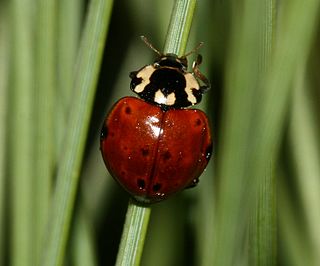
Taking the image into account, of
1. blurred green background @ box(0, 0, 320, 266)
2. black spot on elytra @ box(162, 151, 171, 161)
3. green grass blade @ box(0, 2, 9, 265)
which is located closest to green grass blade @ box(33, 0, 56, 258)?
blurred green background @ box(0, 0, 320, 266)

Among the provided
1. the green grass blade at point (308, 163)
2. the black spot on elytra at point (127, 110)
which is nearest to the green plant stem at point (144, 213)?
the black spot on elytra at point (127, 110)

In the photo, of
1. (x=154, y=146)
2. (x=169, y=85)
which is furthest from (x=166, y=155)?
(x=169, y=85)

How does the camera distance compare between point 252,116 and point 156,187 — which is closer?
point 252,116

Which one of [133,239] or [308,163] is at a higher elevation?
[308,163]

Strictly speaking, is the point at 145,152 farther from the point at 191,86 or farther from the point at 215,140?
the point at 215,140

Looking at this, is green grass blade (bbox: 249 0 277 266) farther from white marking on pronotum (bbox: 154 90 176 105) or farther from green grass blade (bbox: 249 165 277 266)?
white marking on pronotum (bbox: 154 90 176 105)

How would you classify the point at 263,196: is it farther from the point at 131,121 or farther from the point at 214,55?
the point at 214,55

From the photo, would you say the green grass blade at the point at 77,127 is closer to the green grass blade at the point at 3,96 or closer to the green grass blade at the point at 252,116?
the green grass blade at the point at 252,116
